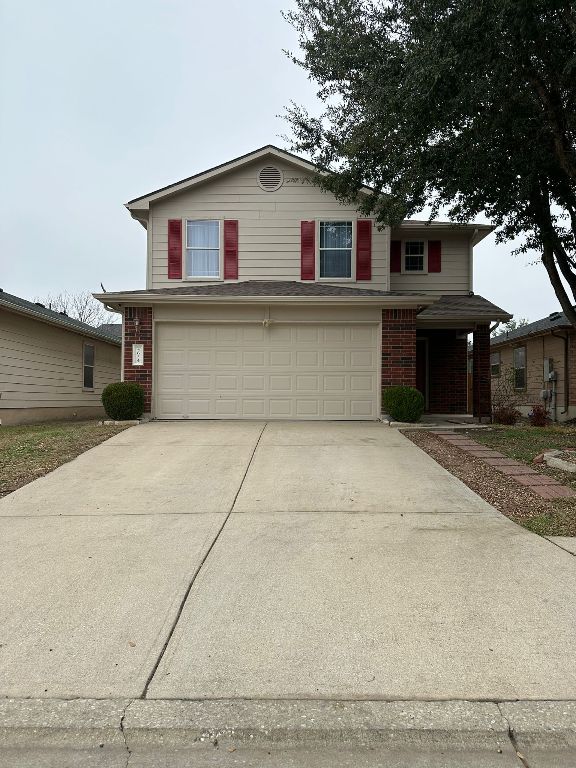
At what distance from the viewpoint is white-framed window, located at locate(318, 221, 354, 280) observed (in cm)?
1425

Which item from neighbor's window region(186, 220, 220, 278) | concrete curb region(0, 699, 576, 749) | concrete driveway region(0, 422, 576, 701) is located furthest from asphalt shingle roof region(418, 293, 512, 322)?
concrete curb region(0, 699, 576, 749)

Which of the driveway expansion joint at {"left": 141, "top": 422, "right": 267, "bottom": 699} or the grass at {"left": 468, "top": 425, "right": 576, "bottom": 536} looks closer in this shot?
the driveway expansion joint at {"left": 141, "top": 422, "right": 267, "bottom": 699}

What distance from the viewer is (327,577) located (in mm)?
4242

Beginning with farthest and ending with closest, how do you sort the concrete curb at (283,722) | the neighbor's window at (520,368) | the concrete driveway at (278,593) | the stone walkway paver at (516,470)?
1. the neighbor's window at (520,368)
2. the stone walkway paver at (516,470)
3. the concrete driveway at (278,593)
4. the concrete curb at (283,722)

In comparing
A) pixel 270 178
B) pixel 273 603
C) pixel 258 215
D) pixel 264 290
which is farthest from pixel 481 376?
pixel 273 603

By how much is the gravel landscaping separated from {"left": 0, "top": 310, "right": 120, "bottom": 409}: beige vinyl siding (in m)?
9.67

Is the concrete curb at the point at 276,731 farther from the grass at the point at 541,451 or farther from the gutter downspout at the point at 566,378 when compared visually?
the gutter downspout at the point at 566,378

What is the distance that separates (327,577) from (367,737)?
1658 mm

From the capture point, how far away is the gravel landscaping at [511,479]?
5.63m

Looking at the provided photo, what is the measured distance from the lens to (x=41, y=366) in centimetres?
1551

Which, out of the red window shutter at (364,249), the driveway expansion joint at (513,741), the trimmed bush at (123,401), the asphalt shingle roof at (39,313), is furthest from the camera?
the red window shutter at (364,249)

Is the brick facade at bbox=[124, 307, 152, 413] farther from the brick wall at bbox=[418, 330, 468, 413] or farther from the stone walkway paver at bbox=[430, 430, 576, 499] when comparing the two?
the brick wall at bbox=[418, 330, 468, 413]

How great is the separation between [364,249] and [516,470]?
790cm

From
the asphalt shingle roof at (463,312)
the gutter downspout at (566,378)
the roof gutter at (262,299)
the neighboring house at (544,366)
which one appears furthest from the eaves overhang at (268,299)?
the gutter downspout at (566,378)
